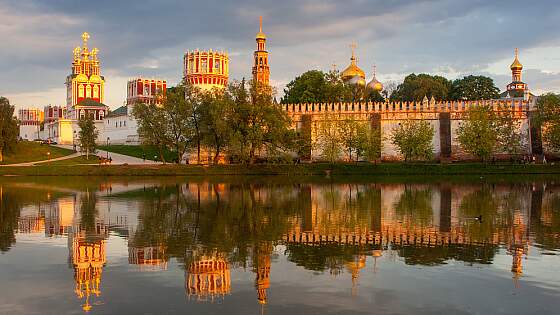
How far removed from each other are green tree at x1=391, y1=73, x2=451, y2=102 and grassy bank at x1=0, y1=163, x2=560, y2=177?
84.5 feet

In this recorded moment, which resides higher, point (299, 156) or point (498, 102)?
point (498, 102)

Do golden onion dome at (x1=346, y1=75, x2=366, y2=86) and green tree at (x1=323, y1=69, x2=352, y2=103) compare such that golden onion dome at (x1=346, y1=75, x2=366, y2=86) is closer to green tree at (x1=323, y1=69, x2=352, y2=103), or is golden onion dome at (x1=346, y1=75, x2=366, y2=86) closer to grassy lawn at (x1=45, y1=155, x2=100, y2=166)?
green tree at (x1=323, y1=69, x2=352, y2=103)

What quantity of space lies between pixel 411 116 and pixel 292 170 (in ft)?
50.9

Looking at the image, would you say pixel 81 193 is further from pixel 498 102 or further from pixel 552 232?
pixel 498 102

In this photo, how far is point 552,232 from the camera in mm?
17438

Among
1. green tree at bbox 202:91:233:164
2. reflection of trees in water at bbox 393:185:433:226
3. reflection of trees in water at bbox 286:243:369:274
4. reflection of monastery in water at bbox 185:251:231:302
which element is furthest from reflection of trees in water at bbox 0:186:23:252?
green tree at bbox 202:91:233:164

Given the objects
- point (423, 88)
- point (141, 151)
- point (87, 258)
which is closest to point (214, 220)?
point (87, 258)

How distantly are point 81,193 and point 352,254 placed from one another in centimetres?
2126

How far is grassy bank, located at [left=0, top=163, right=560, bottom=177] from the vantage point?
1927 inches

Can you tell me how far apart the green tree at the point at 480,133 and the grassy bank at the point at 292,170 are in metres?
1.90

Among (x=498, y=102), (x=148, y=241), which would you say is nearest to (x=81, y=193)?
(x=148, y=241)

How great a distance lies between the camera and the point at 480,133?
52562mm

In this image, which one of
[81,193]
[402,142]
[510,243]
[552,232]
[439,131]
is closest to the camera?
[510,243]

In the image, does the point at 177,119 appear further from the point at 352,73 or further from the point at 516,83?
the point at 516,83
